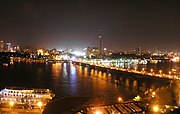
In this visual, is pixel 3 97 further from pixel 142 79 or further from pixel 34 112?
pixel 142 79

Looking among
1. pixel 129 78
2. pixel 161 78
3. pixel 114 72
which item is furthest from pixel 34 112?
pixel 114 72

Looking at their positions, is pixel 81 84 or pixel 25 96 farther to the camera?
pixel 81 84

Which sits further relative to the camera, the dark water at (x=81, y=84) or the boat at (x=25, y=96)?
the dark water at (x=81, y=84)

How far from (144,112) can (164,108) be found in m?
0.52

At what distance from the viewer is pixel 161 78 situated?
1287 centimetres

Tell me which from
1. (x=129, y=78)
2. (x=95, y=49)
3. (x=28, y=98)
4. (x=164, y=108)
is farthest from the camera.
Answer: (x=95, y=49)

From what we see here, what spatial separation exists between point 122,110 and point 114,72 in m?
14.2

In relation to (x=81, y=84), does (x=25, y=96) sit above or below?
above

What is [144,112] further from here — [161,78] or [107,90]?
[161,78]

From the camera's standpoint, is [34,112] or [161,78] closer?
[34,112]

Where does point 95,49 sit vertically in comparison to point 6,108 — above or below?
above

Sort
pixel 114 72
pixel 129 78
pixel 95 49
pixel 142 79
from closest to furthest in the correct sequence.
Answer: pixel 142 79
pixel 129 78
pixel 114 72
pixel 95 49

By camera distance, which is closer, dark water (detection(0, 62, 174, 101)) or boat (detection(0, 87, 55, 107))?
boat (detection(0, 87, 55, 107))

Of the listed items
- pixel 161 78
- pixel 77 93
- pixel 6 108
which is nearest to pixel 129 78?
pixel 161 78
